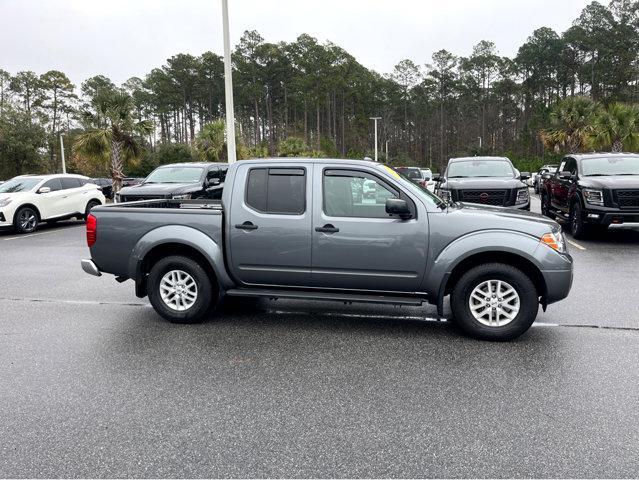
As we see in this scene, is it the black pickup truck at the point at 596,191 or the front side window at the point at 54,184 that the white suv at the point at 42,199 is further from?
the black pickup truck at the point at 596,191

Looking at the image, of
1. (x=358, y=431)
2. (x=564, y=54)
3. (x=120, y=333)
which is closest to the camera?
(x=358, y=431)

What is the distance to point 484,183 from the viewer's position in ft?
43.2

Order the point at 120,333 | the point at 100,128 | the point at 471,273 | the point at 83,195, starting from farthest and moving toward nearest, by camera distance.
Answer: the point at 100,128, the point at 83,195, the point at 120,333, the point at 471,273

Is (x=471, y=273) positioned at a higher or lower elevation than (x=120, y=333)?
higher

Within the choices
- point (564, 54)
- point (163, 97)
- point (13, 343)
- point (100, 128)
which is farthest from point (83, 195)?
point (564, 54)

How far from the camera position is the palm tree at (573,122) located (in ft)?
112

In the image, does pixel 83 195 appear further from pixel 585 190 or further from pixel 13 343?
pixel 585 190

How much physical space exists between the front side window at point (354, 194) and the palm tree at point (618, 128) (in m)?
29.6

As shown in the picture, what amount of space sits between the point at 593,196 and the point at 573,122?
86.8 ft

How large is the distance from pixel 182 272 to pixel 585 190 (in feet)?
29.8

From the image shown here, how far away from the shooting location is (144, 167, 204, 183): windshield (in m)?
14.8

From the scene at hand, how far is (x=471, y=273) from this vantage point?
543 cm

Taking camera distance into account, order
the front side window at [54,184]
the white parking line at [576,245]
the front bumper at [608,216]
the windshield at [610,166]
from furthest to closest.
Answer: the front side window at [54,184], the windshield at [610,166], the white parking line at [576,245], the front bumper at [608,216]

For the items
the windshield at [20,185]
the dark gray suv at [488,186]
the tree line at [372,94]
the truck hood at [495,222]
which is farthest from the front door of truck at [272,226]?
the tree line at [372,94]
